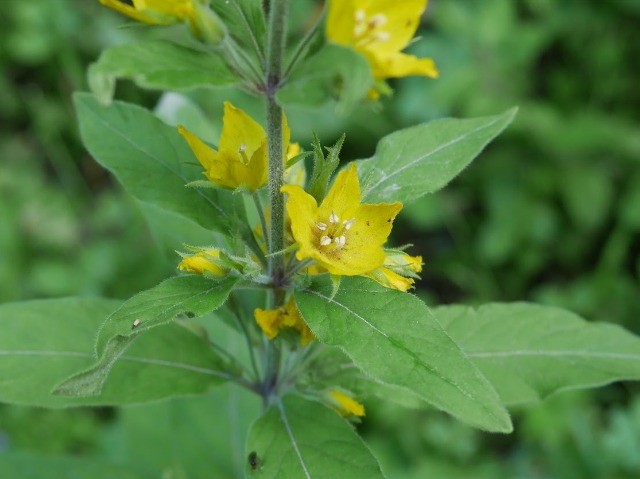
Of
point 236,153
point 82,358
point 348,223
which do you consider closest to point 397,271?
point 348,223

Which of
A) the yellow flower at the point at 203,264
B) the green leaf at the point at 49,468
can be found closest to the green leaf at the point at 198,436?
the green leaf at the point at 49,468

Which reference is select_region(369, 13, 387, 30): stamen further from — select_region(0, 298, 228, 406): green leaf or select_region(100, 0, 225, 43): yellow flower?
select_region(0, 298, 228, 406): green leaf

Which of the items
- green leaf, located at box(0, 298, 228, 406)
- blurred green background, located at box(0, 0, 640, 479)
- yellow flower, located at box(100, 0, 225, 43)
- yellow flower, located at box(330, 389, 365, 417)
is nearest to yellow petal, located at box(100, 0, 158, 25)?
yellow flower, located at box(100, 0, 225, 43)

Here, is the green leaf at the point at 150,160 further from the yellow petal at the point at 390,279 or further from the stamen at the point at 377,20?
the stamen at the point at 377,20

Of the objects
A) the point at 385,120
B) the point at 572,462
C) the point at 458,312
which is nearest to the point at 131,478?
the point at 458,312

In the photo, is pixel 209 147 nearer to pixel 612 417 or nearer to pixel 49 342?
pixel 49 342

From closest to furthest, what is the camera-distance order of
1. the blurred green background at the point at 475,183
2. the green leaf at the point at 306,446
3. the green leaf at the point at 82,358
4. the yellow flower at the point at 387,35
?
the yellow flower at the point at 387,35
the green leaf at the point at 306,446
the green leaf at the point at 82,358
the blurred green background at the point at 475,183

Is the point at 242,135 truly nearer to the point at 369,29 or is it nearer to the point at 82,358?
the point at 369,29
